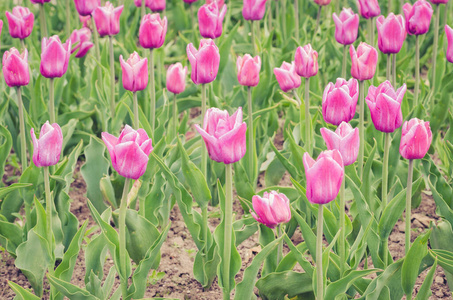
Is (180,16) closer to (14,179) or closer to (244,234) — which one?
(14,179)

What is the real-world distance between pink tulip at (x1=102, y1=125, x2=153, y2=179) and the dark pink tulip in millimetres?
1209

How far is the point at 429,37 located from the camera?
14.4 ft

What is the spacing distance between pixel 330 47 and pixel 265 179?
1259 mm

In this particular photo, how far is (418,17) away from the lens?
2.83 metres

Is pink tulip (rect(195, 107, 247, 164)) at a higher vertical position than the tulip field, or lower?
higher

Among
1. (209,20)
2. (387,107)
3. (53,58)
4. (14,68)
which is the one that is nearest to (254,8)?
(209,20)

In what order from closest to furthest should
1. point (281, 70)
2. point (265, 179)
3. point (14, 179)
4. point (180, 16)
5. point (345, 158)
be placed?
point (345, 158) < point (281, 70) < point (265, 179) < point (14, 179) < point (180, 16)

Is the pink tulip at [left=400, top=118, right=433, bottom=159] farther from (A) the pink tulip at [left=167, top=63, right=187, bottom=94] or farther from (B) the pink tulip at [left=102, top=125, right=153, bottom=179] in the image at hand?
(A) the pink tulip at [left=167, top=63, right=187, bottom=94]

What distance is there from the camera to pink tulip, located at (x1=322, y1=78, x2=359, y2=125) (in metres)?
1.99

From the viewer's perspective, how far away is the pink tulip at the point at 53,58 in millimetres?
2428

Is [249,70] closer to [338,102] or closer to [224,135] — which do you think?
[338,102]

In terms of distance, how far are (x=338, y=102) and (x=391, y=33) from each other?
695 mm

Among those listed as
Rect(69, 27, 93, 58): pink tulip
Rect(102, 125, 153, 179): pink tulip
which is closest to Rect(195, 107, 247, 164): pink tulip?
Rect(102, 125, 153, 179): pink tulip

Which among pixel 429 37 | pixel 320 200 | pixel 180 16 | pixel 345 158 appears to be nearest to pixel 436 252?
pixel 345 158
